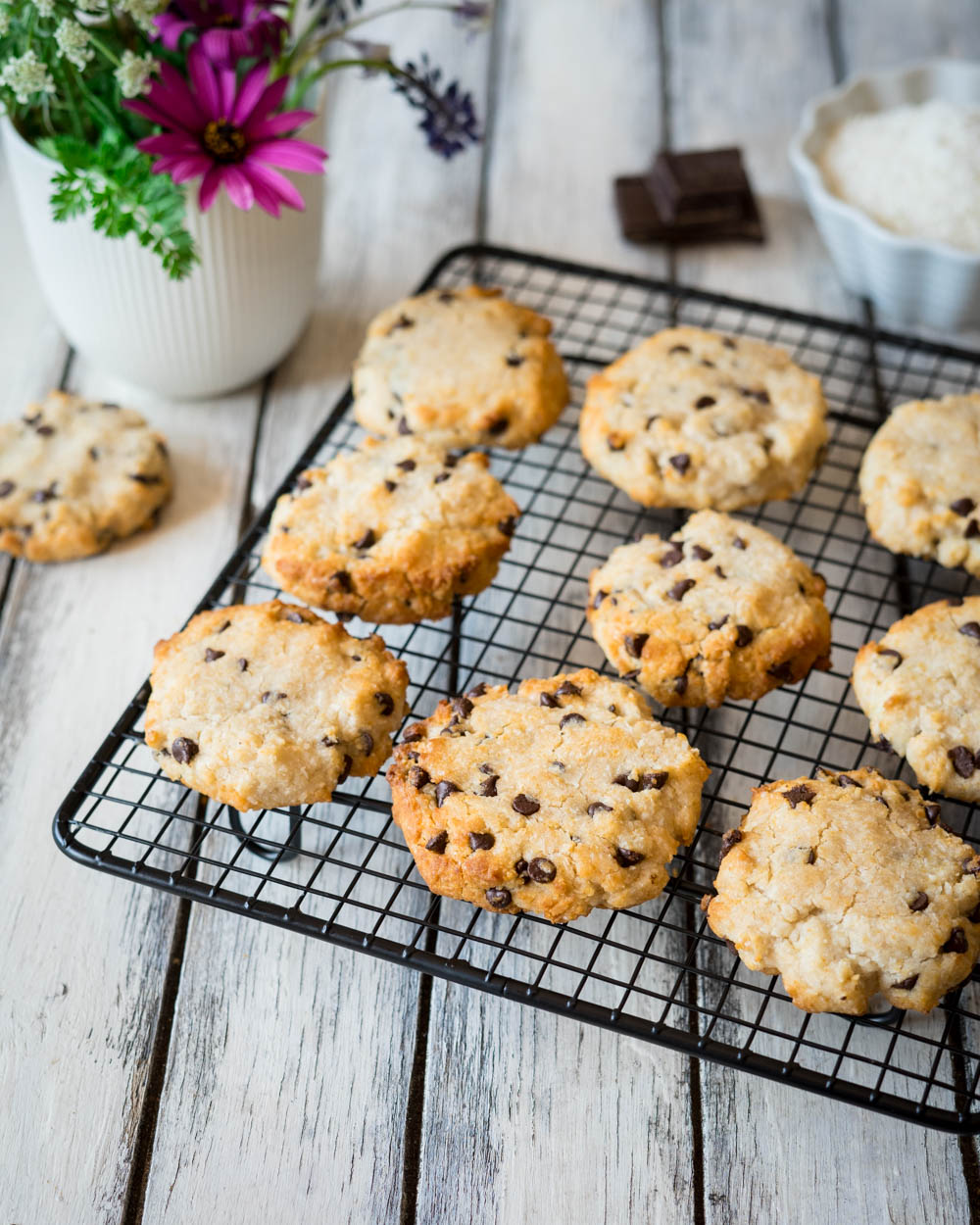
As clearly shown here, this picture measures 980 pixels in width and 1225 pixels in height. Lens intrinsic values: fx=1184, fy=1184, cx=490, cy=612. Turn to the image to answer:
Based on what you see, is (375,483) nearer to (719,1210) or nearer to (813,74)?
(719,1210)

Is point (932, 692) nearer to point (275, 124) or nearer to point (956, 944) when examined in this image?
point (956, 944)

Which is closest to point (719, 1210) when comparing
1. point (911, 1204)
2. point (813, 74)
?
point (911, 1204)

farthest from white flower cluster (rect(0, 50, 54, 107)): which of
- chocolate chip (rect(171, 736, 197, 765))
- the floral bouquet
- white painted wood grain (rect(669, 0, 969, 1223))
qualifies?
white painted wood grain (rect(669, 0, 969, 1223))

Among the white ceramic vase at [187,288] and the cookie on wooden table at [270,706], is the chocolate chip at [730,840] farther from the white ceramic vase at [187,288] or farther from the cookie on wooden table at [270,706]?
the white ceramic vase at [187,288]

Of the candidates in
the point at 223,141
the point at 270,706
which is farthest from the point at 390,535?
the point at 223,141

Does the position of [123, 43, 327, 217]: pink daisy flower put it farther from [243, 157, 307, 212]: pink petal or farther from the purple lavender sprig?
the purple lavender sprig

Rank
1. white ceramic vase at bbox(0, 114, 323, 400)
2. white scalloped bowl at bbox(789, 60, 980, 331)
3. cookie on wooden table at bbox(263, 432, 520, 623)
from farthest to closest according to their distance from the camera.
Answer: white scalloped bowl at bbox(789, 60, 980, 331)
white ceramic vase at bbox(0, 114, 323, 400)
cookie on wooden table at bbox(263, 432, 520, 623)

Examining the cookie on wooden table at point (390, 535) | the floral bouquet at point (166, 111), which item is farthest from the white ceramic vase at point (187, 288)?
the cookie on wooden table at point (390, 535)
